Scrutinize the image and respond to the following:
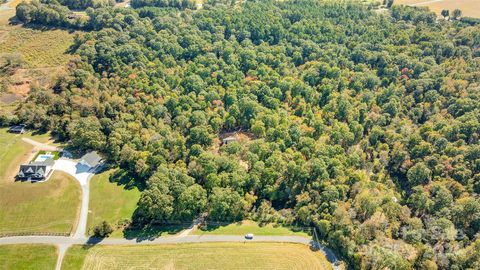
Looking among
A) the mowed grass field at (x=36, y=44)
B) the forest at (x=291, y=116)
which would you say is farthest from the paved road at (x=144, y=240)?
the mowed grass field at (x=36, y=44)

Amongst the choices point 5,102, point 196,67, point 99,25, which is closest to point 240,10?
point 196,67

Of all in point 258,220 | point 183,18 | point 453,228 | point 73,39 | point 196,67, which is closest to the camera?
point 453,228

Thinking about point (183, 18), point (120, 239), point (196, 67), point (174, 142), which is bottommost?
point (120, 239)

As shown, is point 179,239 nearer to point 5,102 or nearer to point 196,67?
point 196,67

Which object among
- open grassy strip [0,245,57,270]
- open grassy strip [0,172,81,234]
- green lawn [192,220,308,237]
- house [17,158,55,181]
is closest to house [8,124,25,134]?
house [17,158,55,181]

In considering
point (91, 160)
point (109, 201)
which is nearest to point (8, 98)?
point (91, 160)

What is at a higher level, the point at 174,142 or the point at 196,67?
the point at 196,67

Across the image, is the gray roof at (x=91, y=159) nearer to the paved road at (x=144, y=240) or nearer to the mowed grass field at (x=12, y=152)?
the mowed grass field at (x=12, y=152)
